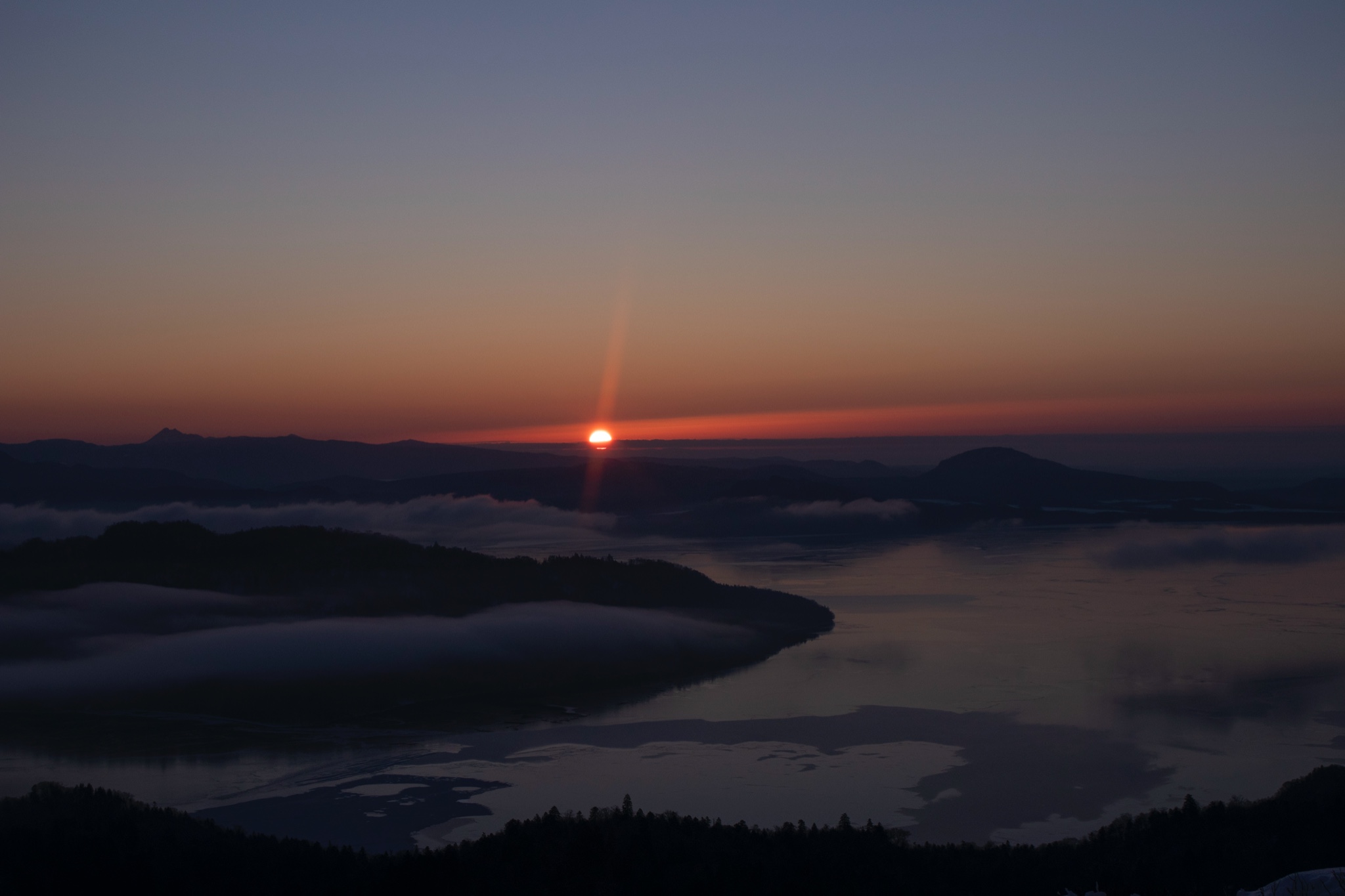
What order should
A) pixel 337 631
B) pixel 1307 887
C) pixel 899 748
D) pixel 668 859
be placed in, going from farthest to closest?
pixel 337 631
pixel 899 748
pixel 668 859
pixel 1307 887

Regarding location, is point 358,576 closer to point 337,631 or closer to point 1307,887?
point 337,631

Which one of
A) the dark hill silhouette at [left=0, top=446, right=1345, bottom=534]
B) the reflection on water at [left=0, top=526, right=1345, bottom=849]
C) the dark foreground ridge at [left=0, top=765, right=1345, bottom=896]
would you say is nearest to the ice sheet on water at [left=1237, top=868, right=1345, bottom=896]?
the dark foreground ridge at [left=0, top=765, right=1345, bottom=896]

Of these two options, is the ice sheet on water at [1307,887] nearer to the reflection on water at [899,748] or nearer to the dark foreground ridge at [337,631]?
the reflection on water at [899,748]

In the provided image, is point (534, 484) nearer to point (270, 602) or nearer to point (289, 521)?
point (289, 521)

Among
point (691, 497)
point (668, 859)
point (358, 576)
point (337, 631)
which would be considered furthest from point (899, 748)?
point (691, 497)

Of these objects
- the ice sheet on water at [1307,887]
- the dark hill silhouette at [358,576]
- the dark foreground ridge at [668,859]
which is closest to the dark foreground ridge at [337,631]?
the dark hill silhouette at [358,576]

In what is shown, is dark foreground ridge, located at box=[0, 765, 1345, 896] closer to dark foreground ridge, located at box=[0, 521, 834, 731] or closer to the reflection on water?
the reflection on water
